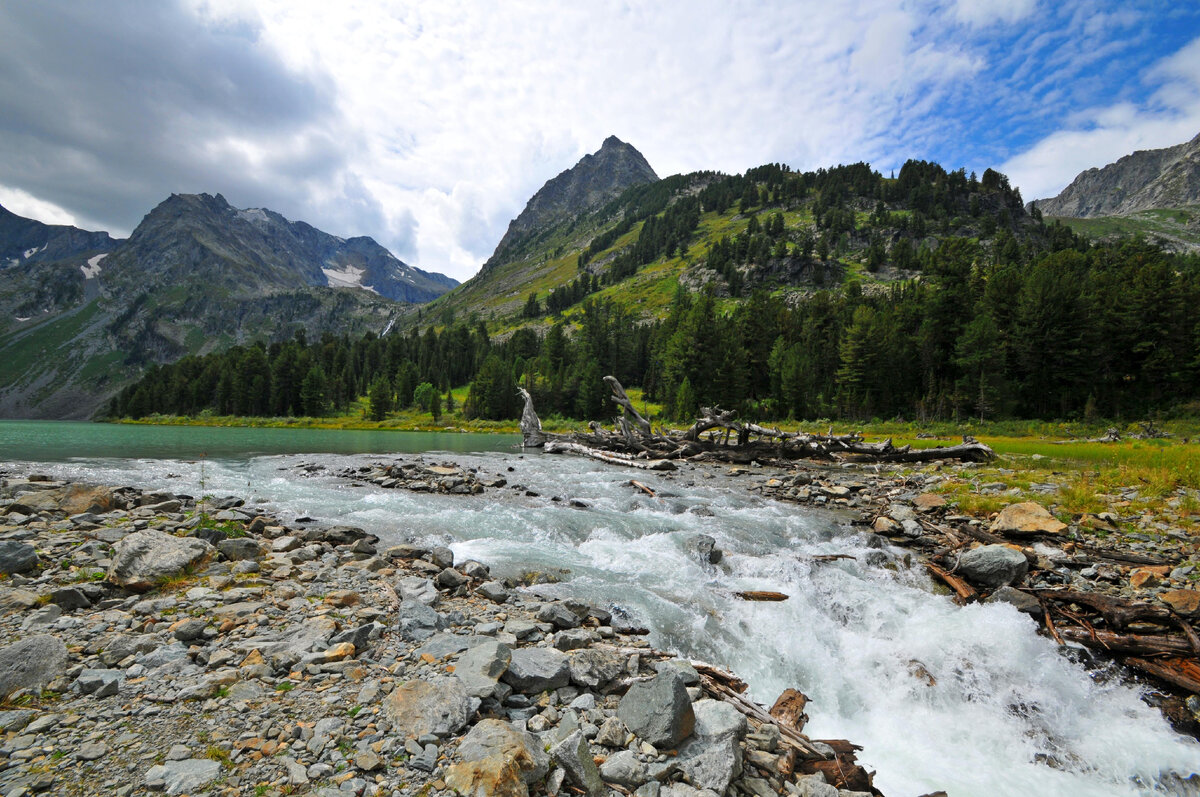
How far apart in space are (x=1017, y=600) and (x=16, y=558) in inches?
723

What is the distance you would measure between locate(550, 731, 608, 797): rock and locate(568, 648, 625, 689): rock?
4.40ft

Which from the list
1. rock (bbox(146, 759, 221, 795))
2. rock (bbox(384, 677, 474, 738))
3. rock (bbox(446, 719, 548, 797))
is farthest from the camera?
rock (bbox(384, 677, 474, 738))

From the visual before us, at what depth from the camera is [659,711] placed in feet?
16.1

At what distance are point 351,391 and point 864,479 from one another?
12553 centimetres

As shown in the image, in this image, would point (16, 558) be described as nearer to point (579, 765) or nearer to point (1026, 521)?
point (579, 765)

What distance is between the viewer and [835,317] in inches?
3378

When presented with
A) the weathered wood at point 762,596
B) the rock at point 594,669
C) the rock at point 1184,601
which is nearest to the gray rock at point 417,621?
the rock at point 594,669

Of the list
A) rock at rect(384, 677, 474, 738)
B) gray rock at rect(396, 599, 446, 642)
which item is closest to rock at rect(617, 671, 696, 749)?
rock at rect(384, 677, 474, 738)

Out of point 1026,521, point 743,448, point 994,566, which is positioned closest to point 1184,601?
point 994,566

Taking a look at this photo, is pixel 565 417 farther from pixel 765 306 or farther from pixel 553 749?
pixel 553 749

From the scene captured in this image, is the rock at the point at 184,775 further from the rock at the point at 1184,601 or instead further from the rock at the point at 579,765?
the rock at the point at 1184,601

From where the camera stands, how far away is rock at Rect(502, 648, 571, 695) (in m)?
5.49

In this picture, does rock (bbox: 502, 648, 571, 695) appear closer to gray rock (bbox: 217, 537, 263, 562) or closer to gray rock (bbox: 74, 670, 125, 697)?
gray rock (bbox: 74, 670, 125, 697)

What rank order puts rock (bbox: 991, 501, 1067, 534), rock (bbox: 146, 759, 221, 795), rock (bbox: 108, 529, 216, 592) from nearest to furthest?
rock (bbox: 146, 759, 221, 795) < rock (bbox: 108, 529, 216, 592) < rock (bbox: 991, 501, 1067, 534)
